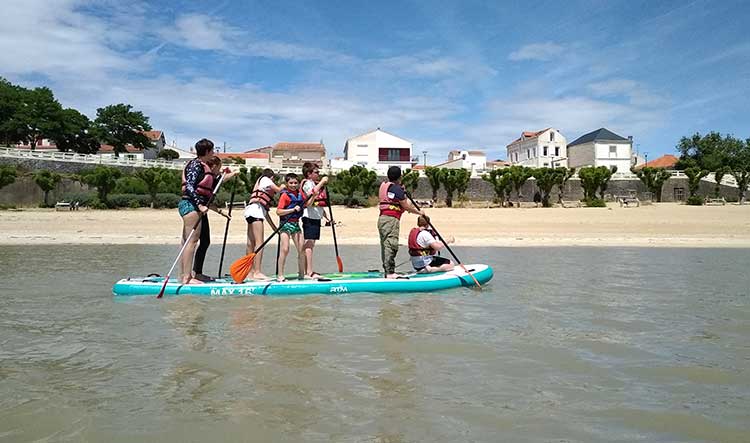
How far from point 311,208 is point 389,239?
1336 mm

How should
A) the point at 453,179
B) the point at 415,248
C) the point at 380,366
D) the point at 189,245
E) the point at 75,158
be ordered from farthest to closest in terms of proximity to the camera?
the point at 75,158
the point at 453,179
the point at 415,248
the point at 189,245
the point at 380,366

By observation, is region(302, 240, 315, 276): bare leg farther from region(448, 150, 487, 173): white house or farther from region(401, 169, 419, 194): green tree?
region(448, 150, 487, 173): white house

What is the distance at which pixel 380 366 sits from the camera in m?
4.88

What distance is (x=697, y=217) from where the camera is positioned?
29438 mm

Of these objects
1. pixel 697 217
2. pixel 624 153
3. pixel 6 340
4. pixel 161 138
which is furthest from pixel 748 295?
pixel 161 138

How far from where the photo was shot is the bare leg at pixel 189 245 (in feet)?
26.5

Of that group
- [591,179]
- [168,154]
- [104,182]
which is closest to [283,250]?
[104,182]

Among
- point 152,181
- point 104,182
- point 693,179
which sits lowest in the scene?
point 104,182

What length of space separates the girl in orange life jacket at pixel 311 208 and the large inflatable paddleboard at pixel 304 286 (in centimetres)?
59

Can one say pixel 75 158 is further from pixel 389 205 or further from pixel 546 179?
pixel 389 205

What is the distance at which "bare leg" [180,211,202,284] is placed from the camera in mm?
8086

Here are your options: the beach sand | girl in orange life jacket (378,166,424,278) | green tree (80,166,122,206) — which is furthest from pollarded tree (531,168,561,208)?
girl in orange life jacket (378,166,424,278)

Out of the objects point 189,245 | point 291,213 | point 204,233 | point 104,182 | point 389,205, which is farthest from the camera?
point 104,182

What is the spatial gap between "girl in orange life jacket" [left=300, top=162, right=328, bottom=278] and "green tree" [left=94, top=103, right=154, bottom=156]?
7111cm
